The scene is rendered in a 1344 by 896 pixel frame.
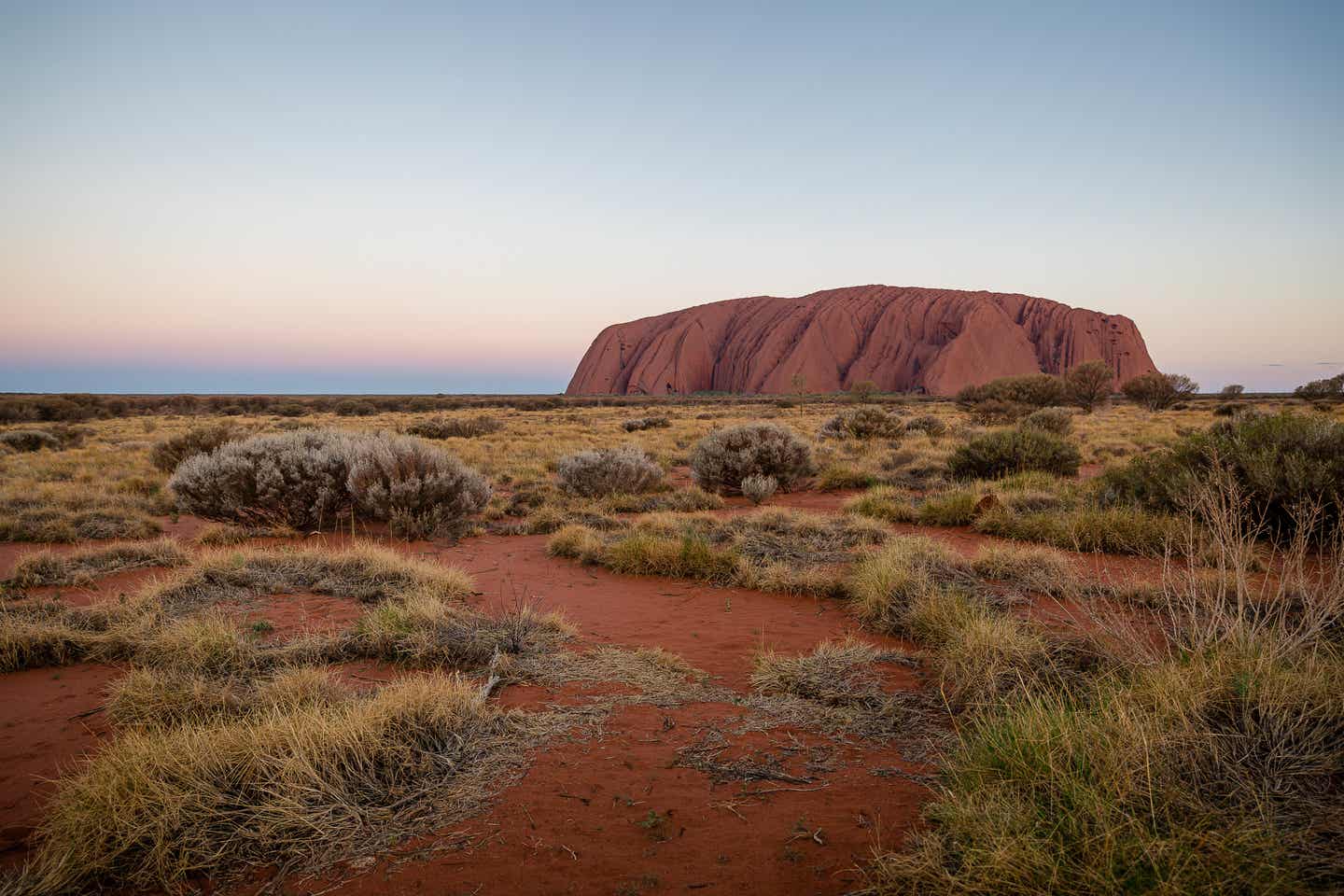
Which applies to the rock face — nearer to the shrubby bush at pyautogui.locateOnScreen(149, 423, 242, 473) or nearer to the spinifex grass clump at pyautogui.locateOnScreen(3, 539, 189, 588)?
the shrubby bush at pyautogui.locateOnScreen(149, 423, 242, 473)

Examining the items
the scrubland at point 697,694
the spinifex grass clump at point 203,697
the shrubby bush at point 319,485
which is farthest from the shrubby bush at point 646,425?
the spinifex grass clump at point 203,697

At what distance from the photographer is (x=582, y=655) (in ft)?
15.1

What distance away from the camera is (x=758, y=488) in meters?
11.2

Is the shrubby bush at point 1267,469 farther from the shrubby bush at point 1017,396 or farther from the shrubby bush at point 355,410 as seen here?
the shrubby bush at point 355,410

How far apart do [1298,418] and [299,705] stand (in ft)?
38.3

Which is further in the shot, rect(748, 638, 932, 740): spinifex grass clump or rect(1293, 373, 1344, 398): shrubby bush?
rect(1293, 373, 1344, 398): shrubby bush

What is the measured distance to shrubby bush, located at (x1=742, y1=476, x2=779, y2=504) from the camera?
440 inches

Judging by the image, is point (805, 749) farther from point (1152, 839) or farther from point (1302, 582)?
point (1302, 582)

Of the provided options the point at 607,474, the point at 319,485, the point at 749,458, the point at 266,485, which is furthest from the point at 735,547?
the point at 266,485

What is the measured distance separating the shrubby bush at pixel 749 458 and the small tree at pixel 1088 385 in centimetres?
2898

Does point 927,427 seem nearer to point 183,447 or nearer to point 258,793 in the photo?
point 183,447

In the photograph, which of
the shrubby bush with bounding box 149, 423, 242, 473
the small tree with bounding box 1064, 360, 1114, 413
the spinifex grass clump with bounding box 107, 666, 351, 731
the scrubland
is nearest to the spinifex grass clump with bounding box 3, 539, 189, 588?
the scrubland

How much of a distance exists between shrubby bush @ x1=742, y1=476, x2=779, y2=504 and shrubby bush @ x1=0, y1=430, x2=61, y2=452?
21.7 m

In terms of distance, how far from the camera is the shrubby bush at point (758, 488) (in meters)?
11.2
